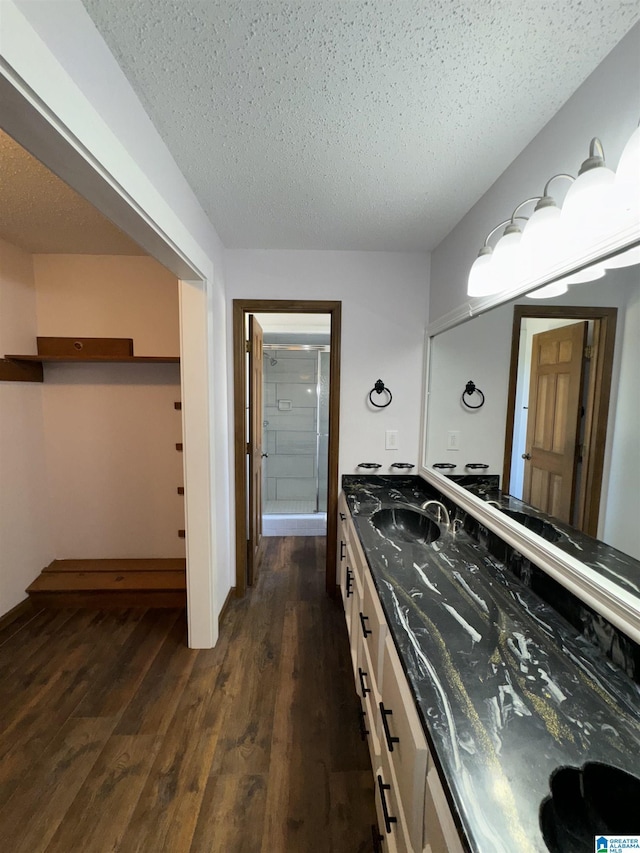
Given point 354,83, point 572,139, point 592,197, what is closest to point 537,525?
point 592,197

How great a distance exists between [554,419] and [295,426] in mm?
3362

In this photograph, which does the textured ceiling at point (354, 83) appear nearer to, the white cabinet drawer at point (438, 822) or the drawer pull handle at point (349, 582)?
the white cabinet drawer at point (438, 822)

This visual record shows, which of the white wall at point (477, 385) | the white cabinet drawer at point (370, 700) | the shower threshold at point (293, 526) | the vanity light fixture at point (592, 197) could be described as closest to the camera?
the vanity light fixture at point (592, 197)

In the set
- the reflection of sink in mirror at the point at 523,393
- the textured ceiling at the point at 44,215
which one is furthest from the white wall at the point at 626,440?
the textured ceiling at the point at 44,215

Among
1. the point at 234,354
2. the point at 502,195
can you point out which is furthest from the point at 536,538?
the point at 234,354

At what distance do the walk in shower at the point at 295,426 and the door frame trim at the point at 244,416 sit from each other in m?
1.52

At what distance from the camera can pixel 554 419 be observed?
4.04ft

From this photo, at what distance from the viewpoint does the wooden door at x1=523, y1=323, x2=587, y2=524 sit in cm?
113

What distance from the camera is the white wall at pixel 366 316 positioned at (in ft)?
7.51

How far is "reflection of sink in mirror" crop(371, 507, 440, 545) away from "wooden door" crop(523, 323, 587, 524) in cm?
59

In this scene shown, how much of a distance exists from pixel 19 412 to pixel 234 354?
1.50 m

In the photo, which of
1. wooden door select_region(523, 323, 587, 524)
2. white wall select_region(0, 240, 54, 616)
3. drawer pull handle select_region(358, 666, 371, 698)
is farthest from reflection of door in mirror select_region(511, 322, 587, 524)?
white wall select_region(0, 240, 54, 616)

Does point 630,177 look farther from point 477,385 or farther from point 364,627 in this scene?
point 364,627

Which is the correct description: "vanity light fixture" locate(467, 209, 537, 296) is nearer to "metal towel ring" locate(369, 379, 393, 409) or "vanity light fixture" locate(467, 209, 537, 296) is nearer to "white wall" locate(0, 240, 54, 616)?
"metal towel ring" locate(369, 379, 393, 409)
